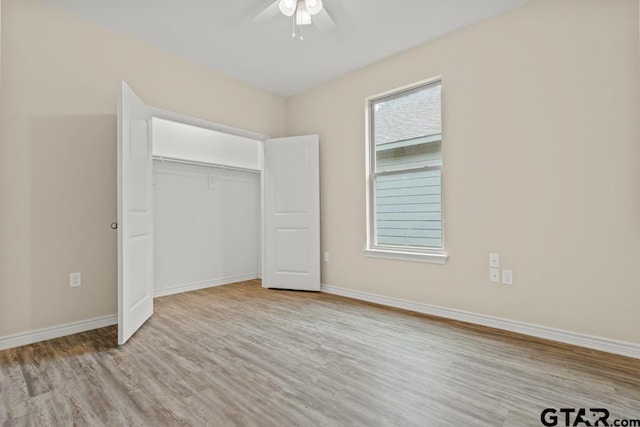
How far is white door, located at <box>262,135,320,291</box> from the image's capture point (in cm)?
397

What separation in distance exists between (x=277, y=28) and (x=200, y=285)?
3.26 m

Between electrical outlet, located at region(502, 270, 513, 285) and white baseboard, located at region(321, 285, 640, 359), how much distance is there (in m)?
0.32

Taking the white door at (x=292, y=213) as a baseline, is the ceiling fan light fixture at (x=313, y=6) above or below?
above

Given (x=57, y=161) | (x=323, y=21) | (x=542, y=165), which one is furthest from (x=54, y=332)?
(x=542, y=165)

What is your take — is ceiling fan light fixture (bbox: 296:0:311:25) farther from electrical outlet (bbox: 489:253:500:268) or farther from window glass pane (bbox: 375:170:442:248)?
electrical outlet (bbox: 489:253:500:268)

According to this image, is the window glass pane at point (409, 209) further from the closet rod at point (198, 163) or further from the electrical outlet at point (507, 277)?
the closet rod at point (198, 163)

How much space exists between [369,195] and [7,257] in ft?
10.7

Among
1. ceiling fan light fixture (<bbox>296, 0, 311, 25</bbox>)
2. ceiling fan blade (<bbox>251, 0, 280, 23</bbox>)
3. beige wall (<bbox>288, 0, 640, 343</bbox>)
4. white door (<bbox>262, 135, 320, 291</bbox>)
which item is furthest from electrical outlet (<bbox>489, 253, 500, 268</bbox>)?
ceiling fan blade (<bbox>251, 0, 280, 23</bbox>)

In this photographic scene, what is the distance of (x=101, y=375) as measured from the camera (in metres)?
1.89

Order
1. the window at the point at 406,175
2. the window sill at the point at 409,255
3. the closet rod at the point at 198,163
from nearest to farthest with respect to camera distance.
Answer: the window sill at the point at 409,255 → the window at the point at 406,175 → the closet rod at the point at 198,163

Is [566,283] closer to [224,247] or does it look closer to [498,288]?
[498,288]

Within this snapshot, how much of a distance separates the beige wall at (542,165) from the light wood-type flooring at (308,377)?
38 cm

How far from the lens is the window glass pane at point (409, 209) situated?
310 cm

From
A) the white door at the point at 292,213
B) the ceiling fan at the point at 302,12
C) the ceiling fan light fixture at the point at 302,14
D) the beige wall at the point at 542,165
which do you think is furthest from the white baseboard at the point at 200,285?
the ceiling fan light fixture at the point at 302,14
